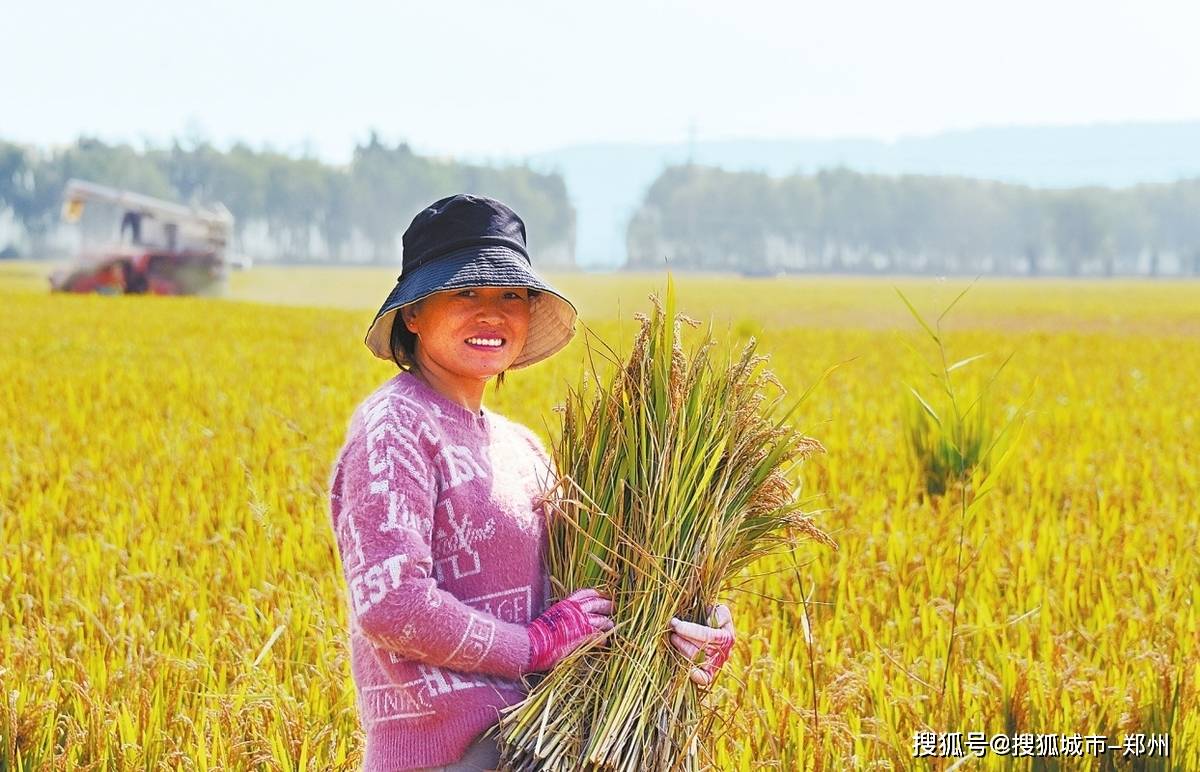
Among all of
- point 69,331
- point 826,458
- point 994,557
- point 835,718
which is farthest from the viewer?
point 69,331

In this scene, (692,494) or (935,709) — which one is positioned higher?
(692,494)

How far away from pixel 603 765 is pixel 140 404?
7.39 meters

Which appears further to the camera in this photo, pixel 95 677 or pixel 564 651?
pixel 95 677

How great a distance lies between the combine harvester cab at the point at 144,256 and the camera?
31.9 meters

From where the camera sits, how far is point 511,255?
76.9 inches

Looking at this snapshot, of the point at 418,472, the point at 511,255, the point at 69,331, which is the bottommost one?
the point at 69,331

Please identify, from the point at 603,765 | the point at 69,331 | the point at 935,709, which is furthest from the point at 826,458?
the point at 69,331

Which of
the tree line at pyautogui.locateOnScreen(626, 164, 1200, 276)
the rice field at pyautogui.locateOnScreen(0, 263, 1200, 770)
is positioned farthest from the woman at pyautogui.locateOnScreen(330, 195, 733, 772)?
the tree line at pyautogui.locateOnScreen(626, 164, 1200, 276)

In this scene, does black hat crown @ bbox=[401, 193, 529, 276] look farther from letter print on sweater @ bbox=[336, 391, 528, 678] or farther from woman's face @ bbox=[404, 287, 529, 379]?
letter print on sweater @ bbox=[336, 391, 528, 678]

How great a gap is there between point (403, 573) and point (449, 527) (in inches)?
6.0

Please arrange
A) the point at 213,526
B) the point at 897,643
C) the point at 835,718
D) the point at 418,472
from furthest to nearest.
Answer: the point at 213,526
the point at 897,643
the point at 835,718
the point at 418,472

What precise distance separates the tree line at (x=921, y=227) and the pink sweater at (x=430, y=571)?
111 m

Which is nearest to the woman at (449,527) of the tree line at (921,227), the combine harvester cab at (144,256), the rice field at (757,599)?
the rice field at (757,599)

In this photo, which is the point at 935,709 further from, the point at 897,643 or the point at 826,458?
the point at 826,458
